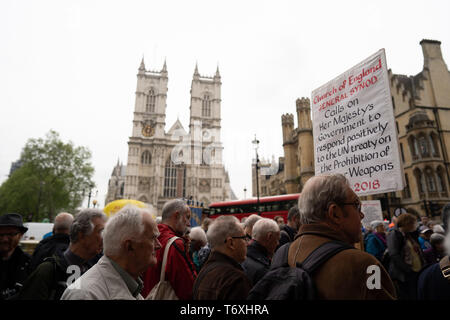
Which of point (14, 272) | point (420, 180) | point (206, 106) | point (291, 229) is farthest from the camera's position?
point (206, 106)

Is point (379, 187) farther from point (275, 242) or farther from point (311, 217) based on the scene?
point (311, 217)

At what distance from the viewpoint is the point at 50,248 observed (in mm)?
3227

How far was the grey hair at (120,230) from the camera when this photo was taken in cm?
174

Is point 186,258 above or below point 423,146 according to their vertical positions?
below

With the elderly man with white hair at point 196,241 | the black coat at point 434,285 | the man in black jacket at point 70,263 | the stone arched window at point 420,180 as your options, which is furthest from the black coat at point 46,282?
the stone arched window at point 420,180

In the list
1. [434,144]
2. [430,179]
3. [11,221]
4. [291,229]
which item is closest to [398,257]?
[291,229]

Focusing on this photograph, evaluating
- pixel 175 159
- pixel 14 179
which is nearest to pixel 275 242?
pixel 14 179

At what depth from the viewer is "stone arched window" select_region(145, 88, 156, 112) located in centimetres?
5241

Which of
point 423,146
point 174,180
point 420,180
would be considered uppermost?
point 174,180

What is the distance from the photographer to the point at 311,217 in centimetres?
147

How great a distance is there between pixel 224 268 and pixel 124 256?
29.6 inches

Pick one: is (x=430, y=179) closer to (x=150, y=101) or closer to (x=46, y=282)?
(x=46, y=282)
